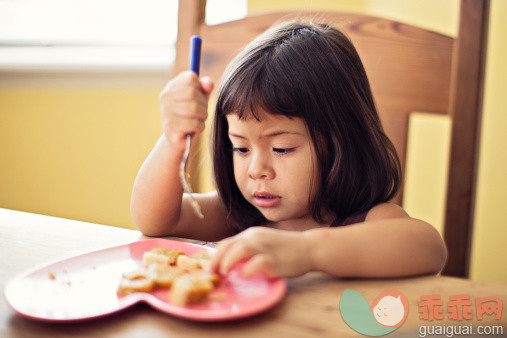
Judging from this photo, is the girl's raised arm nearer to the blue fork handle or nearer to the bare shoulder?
the blue fork handle

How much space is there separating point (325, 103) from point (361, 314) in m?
0.42

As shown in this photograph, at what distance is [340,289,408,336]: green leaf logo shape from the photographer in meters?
0.32

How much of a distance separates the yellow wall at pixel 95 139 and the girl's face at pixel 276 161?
32.4 inches

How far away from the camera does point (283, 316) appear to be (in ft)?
1.11

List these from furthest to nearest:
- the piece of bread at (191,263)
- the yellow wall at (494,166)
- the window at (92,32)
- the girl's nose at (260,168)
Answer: the window at (92,32)
the yellow wall at (494,166)
the girl's nose at (260,168)
the piece of bread at (191,263)

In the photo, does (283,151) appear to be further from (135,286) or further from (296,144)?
(135,286)

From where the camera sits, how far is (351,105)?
28.3 inches

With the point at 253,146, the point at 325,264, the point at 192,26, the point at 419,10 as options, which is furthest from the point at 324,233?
the point at 419,10

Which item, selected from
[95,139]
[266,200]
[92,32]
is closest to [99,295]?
[266,200]

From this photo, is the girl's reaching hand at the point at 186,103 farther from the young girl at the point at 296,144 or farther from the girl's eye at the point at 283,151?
the girl's eye at the point at 283,151

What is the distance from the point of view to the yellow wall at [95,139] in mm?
1444

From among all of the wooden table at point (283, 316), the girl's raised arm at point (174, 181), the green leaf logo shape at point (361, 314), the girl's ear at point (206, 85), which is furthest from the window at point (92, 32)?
the green leaf logo shape at point (361, 314)

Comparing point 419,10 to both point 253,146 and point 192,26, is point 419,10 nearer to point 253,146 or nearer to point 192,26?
point 192,26

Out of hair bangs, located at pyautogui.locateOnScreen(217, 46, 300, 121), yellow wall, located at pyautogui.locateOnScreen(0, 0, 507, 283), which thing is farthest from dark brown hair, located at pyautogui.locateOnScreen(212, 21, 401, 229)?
yellow wall, located at pyautogui.locateOnScreen(0, 0, 507, 283)
